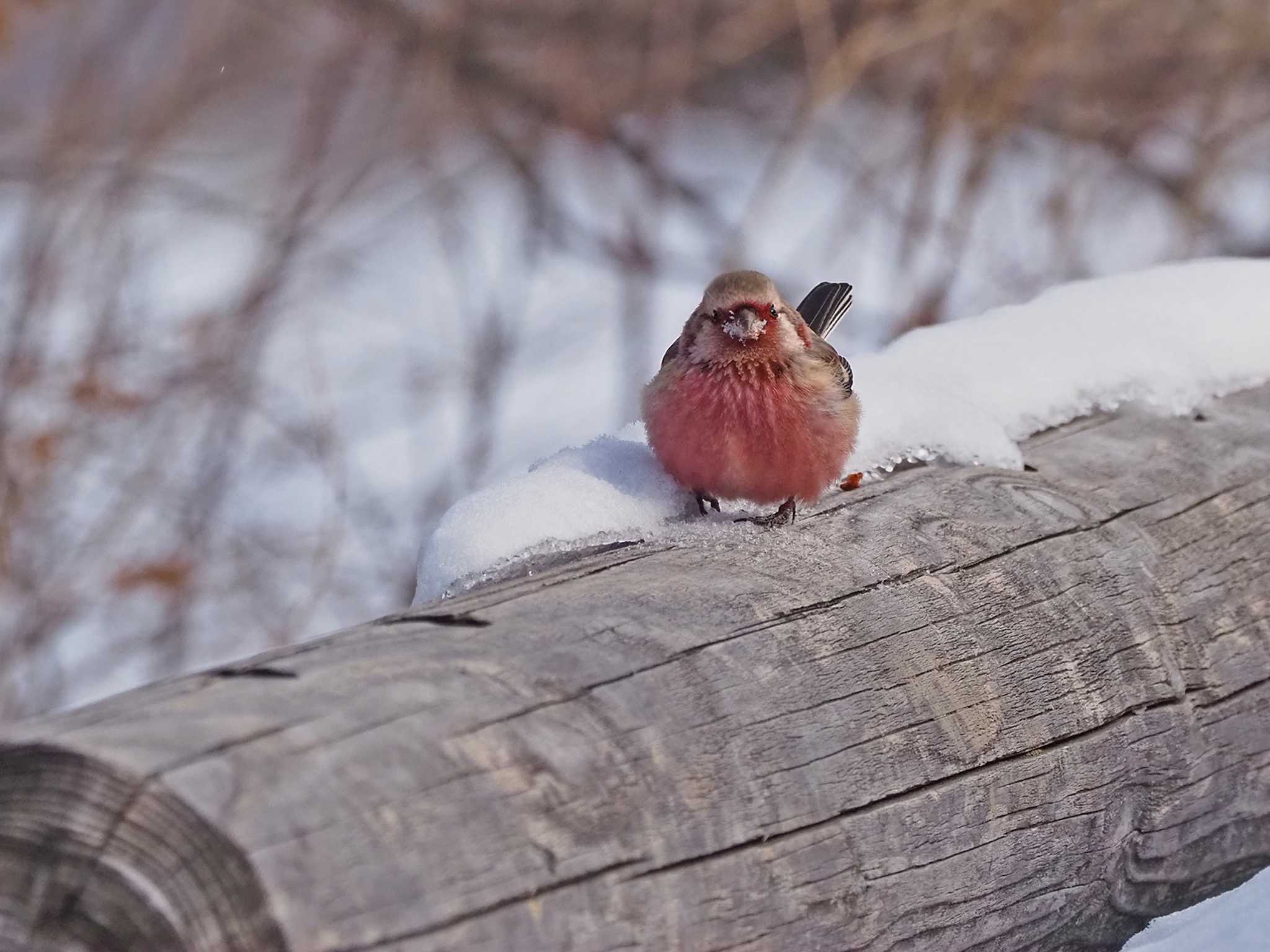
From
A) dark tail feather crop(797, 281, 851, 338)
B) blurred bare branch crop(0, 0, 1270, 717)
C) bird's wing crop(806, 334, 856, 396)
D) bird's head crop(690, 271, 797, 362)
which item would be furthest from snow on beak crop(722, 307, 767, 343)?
blurred bare branch crop(0, 0, 1270, 717)

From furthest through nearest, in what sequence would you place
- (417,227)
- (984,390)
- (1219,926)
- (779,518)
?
(417,227), (984,390), (779,518), (1219,926)

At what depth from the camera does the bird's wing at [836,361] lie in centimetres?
282

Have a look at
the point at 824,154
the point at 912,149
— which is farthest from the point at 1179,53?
the point at 824,154

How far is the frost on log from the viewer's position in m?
1.44

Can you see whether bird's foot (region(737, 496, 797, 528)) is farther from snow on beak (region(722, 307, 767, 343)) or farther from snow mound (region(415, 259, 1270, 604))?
snow on beak (region(722, 307, 767, 343))

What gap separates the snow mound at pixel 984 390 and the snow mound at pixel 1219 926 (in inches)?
31.6

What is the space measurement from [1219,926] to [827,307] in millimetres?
1738

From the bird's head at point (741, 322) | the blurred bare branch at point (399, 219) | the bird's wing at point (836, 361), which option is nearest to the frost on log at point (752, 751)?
the bird's wing at point (836, 361)

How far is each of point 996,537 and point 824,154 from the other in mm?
6349

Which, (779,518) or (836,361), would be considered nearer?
(779,518)

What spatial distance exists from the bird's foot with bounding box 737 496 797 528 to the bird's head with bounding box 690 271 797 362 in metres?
0.31

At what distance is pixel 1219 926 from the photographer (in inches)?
87.4

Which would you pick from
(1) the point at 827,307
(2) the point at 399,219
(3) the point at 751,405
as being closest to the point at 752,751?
(3) the point at 751,405

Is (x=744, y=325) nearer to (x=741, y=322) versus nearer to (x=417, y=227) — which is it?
(x=741, y=322)
